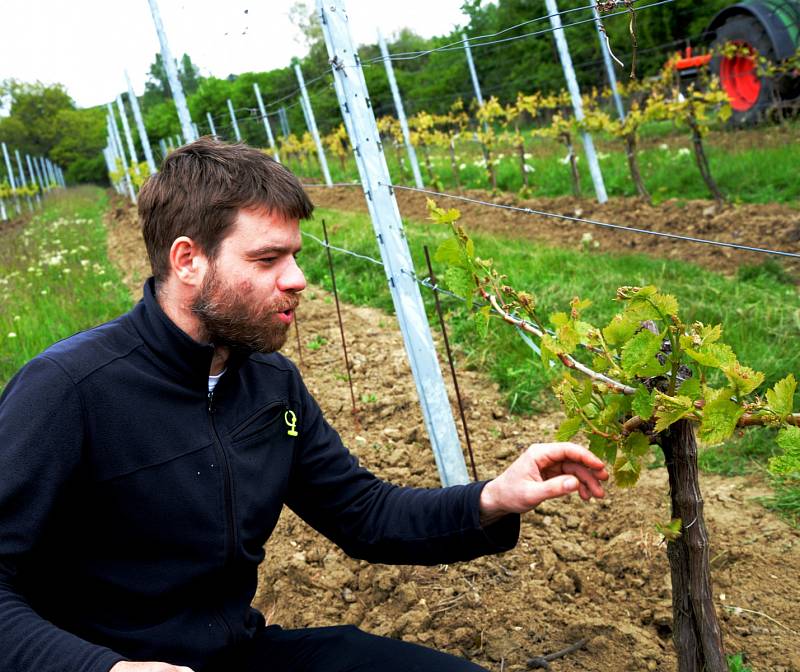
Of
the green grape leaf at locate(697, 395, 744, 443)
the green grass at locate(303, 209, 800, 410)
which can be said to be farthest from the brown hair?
the green grass at locate(303, 209, 800, 410)

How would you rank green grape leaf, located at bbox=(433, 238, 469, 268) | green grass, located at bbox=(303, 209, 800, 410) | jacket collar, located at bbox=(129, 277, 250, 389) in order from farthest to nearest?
green grass, located at bbox=(303, 209, 800, 410) < green grape leaf, located at bbox=(433, 238, 469, 268) < jacket collar, located at bbox=(129, 277, 250, 389)

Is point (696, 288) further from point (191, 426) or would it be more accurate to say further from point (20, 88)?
point (20, 88)

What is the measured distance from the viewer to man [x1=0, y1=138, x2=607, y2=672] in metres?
1.60

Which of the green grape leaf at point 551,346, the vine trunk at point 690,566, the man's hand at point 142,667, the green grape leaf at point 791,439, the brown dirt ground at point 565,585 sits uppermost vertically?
the green grape leaf at point 551,346

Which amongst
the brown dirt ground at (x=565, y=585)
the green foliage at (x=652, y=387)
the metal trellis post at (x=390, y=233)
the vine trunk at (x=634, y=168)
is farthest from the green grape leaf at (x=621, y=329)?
A: the vine trunk at (x=634, y=168)

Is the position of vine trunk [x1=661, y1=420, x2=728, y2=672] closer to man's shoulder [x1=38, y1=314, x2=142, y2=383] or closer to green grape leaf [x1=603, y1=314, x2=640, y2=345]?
green grape leaf [x1=603, y1=314, x2=640, y2=345]

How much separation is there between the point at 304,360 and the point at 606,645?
140 inches

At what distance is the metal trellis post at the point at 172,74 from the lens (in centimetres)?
850

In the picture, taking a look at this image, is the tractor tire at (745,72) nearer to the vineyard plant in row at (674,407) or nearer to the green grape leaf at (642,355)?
the vineyard plant in row at (674,407)

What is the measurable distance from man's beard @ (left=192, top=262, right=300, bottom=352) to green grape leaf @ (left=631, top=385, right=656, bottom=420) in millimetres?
790

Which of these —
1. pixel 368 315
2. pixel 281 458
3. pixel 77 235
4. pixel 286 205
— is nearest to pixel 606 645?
pixel 281 458

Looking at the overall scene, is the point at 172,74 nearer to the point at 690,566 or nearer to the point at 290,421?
the point at 290,421

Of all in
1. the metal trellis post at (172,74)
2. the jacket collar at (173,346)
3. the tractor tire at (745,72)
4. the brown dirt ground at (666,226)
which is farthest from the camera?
the tractor tire at (745,72)

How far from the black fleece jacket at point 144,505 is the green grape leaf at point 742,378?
62cm
